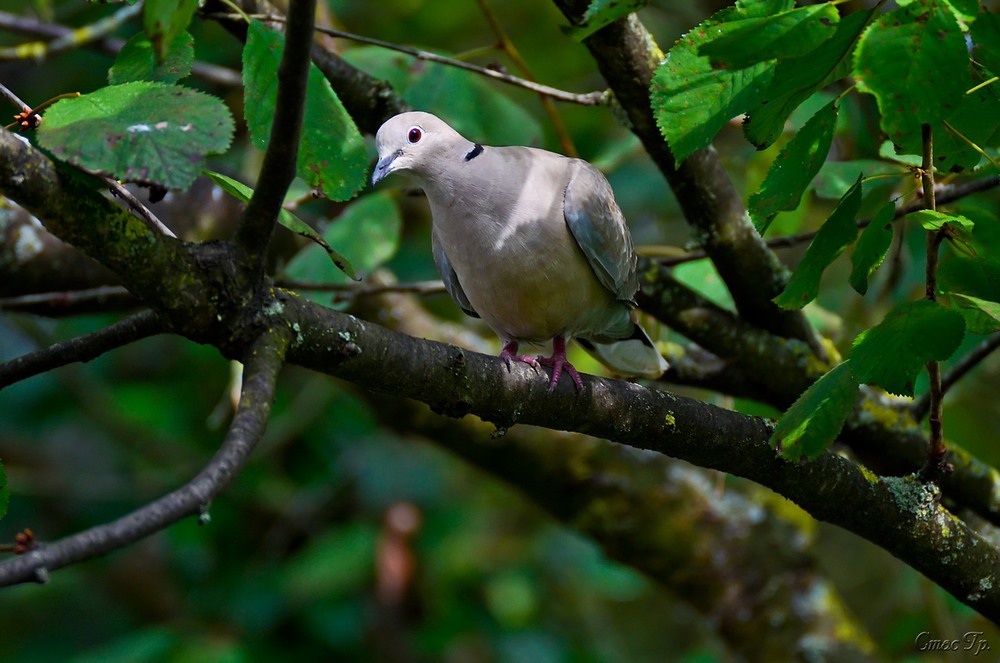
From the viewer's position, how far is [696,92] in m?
1.80

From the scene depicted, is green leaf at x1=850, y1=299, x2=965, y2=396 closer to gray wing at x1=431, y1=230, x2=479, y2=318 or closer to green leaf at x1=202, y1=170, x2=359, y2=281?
green leaf at x1=202, y1=170, x2=359, y2=281

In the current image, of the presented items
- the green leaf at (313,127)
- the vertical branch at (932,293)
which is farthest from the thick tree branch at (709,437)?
the green leaf at (313,127)

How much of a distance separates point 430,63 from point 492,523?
13.5 feet

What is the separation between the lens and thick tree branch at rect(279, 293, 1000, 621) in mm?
1951

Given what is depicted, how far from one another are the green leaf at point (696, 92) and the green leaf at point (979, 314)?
0.59m

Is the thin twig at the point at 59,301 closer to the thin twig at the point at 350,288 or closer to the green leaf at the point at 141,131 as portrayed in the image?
the thin twig at the point at 350,288

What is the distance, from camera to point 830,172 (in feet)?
9.04

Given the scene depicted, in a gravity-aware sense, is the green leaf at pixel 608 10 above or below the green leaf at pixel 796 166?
above

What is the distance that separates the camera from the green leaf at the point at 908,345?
65.8 inches

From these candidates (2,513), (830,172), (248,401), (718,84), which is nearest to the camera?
(248,401)

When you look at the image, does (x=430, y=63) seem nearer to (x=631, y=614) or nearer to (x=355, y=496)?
(x=355, y=496)

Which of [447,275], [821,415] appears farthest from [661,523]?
[821,415]

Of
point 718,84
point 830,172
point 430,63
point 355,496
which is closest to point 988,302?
point 718,84

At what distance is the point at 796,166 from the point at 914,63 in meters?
0.42
